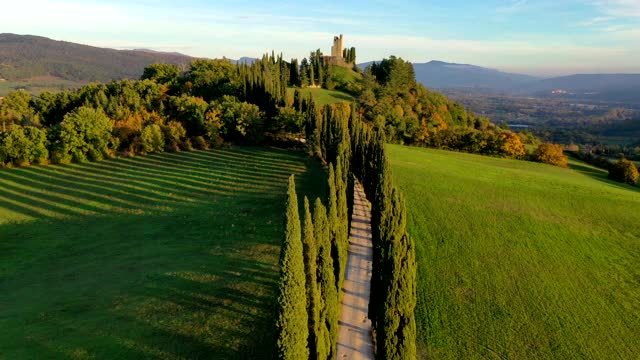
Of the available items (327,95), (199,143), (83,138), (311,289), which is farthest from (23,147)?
(327,95)

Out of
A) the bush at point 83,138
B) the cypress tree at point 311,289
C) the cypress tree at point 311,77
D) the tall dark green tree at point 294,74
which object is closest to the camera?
the cypress tree at point 311,289

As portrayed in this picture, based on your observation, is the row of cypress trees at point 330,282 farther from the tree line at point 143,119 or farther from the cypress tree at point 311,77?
the cypress tree at point 311,77

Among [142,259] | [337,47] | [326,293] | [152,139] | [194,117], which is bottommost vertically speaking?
[142,259]

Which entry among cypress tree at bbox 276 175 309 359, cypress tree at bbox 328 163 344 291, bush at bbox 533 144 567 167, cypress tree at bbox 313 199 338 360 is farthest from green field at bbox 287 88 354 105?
cypress tree at bbox 276 175 309 359

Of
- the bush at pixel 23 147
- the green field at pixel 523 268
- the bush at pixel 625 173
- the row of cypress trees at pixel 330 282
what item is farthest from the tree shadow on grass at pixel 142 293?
the bush at pixel 625 173

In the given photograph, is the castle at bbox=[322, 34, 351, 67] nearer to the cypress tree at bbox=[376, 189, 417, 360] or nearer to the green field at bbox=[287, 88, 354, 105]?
the green field at bbox=[287, 88, 354, 105]

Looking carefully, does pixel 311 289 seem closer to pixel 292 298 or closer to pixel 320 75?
pixel 292 298
